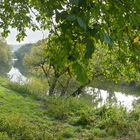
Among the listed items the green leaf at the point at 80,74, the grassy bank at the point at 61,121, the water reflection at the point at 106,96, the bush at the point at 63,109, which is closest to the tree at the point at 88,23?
the green leaf at the point at 80,74

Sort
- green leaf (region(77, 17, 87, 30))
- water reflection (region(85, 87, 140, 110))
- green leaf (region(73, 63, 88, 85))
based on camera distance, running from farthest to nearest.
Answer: water reflection (region(85, 87, 140, 110)), green leaf (region(73, 63, 88, 85)), green leaf (region(77, 17, 87, 30))

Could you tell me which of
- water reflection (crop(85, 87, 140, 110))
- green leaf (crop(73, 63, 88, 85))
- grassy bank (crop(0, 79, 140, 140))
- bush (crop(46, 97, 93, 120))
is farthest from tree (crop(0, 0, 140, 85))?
water reflection (crop(85, 87, 140, 110))

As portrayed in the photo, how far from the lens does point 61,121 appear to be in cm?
1476

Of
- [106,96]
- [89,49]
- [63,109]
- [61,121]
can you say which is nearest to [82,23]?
[89,49]

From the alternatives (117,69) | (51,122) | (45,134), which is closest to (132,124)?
(51,122)

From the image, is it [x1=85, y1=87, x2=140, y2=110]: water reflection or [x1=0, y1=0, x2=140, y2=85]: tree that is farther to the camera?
[x1=85, y1=87, x2=140, y2=110]: water reflection

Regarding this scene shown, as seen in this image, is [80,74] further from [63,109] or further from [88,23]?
[63,109]

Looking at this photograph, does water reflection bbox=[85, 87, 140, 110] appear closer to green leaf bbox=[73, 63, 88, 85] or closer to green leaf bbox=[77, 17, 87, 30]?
green leaf bbox=[73, 63, 88, 85]

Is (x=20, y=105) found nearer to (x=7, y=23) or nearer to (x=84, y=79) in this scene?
(x=7, y=23)

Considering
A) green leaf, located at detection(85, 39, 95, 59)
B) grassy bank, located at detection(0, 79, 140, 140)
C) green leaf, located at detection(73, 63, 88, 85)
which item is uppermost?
green leaf, located at detection(85, 39, 95, 59)

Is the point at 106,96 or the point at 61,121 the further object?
the point at 106,96

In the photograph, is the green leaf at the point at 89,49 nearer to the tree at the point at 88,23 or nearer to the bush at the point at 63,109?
the tree at the point at 88,23

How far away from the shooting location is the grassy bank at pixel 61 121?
1066 centimetres

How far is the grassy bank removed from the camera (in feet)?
35.0
